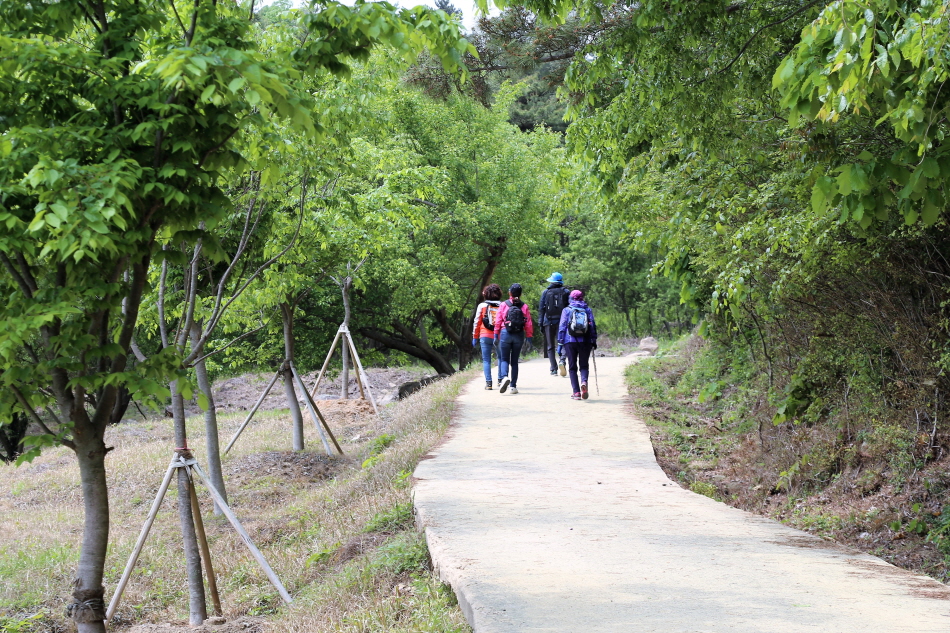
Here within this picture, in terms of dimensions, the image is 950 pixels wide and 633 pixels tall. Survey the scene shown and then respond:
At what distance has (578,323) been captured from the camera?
11.9 meters

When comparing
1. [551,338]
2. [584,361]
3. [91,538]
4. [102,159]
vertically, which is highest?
[102,159]

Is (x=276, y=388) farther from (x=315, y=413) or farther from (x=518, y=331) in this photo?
(x=518, y=331)

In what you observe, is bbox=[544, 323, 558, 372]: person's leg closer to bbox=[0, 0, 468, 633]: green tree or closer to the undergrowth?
the undergrowth

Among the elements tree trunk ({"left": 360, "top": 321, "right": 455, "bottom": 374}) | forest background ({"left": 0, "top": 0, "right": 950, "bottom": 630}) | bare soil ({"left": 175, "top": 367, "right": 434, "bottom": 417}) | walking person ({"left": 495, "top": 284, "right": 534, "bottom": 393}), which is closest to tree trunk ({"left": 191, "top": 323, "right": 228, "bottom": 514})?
forest background ({"left": 0, "top": 0, "right": 950, "bottom": 630})

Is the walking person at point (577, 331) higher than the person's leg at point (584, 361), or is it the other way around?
the walking person at point (577, 331)

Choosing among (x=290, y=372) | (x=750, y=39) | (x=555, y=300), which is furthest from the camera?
(x=555, y=300)

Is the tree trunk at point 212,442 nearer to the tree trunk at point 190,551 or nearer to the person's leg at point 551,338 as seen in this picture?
the tree trunk at point 190,551

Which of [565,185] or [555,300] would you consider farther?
[555,300]

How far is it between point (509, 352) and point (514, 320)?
3.27 ft

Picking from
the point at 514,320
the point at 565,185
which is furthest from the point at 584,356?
the point at 565,185

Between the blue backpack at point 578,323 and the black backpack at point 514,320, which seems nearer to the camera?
the blue backpack at point 578,323

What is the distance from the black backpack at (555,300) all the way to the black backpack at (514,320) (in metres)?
2.78

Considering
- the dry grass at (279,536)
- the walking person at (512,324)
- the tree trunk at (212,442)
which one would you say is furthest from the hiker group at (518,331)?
the tree trunk at (212,442)

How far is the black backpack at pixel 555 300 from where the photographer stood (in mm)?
15273
